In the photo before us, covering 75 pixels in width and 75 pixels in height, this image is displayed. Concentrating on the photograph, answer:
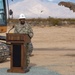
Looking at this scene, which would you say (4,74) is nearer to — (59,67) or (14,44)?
(14,44)

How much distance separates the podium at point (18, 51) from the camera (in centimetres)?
1502

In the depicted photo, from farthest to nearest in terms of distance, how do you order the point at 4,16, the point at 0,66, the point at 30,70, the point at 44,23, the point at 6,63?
the point at 44,23 < the point at 4,16 < the point at 6,63 < the point at 0,66 < the point at 30,70

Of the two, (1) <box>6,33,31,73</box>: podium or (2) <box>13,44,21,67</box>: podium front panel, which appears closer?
(1) <box>6,33,31,73</box>: podium

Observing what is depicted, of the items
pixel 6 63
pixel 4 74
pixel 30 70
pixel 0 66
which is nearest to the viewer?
pixel 4 74

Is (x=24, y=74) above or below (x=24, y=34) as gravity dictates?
below

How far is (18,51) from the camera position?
15211 mm

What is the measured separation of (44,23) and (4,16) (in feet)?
129

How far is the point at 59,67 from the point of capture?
54.2ft

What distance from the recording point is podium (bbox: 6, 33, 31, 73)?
49.3ft

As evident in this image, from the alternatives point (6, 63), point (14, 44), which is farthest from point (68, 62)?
point (14, 44)

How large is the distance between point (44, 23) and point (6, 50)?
4124 cm

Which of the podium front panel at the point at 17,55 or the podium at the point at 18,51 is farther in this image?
the podium front panel at the point at 17,55

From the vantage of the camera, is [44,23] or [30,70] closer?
[30,70]

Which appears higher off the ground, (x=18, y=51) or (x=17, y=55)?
(x=18, y=51)
